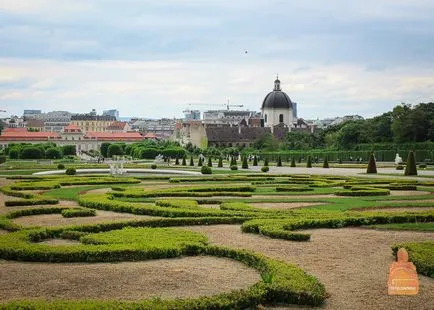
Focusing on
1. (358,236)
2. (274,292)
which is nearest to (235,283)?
(274,292)

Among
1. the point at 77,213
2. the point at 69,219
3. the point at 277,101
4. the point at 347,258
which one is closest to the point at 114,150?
the point at 277,101

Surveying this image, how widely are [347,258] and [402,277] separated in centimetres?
306

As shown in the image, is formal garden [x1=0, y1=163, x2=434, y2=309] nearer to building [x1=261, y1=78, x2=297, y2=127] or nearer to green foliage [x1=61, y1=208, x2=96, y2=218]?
green foliage [x1=61, y1=208, x2=96, y2=218]

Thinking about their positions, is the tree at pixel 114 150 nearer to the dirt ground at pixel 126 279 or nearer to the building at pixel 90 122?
the dirt ground at pixel 126 279

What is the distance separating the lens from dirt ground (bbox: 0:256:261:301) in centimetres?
773

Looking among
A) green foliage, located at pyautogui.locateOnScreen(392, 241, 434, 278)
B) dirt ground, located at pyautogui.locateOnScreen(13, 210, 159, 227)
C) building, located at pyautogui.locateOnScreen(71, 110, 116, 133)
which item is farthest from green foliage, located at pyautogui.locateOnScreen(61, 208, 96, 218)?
building, located at pyautogui.locateOnScreen(71, 110, 116, 133)

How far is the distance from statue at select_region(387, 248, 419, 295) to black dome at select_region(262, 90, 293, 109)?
116102 millimetres

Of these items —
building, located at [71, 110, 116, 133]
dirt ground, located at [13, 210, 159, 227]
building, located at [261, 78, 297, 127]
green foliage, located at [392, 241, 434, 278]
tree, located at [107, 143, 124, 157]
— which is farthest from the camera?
building, located at [71, 110, 116, 133]

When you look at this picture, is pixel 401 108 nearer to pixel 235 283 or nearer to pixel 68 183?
pixel 68 183

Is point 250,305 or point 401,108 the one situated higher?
point 401,108

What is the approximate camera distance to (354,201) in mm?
18281

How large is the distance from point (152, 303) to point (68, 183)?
1920 centimetres

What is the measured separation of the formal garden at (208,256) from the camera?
24.5ft

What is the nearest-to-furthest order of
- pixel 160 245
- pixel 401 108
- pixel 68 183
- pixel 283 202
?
pixel 160 245
pixel 283 202
pixel 68 183
pixel 401 108
